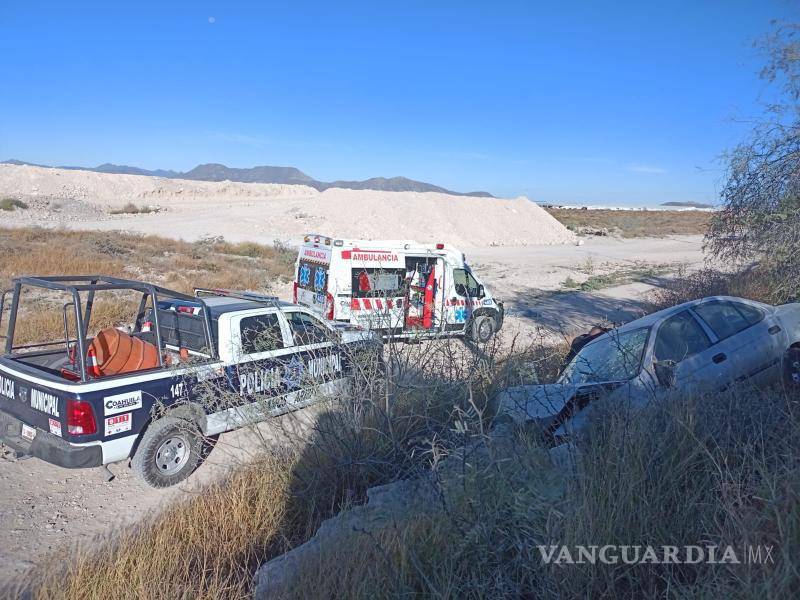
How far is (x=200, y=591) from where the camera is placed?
10.4ft

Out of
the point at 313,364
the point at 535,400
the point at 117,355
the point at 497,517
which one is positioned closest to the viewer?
the point at 497,517

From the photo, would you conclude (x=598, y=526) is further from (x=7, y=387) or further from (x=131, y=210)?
(x=131, y=210)

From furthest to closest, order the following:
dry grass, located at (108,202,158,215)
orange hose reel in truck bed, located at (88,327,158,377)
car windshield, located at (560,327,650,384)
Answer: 1. dry grass, located at (108,202,158,215)
2. orange hose reel in truck bed, located at (88,327,158,377)
3. car windshield, located at (560,327,650,384)

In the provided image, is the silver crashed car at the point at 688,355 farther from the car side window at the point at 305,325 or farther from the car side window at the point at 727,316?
the car side window at the point at 305,325

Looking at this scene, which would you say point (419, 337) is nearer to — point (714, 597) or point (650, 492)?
point (650, 492)

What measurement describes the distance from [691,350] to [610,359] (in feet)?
2.64

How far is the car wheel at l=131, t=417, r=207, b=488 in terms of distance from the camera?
5445 millimetres

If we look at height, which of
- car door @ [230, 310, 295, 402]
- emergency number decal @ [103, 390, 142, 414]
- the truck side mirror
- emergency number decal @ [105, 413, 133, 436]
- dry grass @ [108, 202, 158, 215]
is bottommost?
emergency number decal @ [105, 413, 133, 436]

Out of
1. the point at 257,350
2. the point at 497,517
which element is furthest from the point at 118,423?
the point at 497,517

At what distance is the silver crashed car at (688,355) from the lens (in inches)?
192

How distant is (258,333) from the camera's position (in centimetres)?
643

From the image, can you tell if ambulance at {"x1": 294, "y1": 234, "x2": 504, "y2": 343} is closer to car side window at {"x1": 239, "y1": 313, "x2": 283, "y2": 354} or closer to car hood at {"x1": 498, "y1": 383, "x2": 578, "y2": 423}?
car side window at {"x1": 239, "y1": 313, "x2": 283, "y2": 354}

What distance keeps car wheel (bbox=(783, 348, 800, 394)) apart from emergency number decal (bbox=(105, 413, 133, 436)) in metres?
5.92

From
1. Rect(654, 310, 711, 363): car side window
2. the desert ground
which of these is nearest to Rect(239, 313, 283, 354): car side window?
the desert ground
